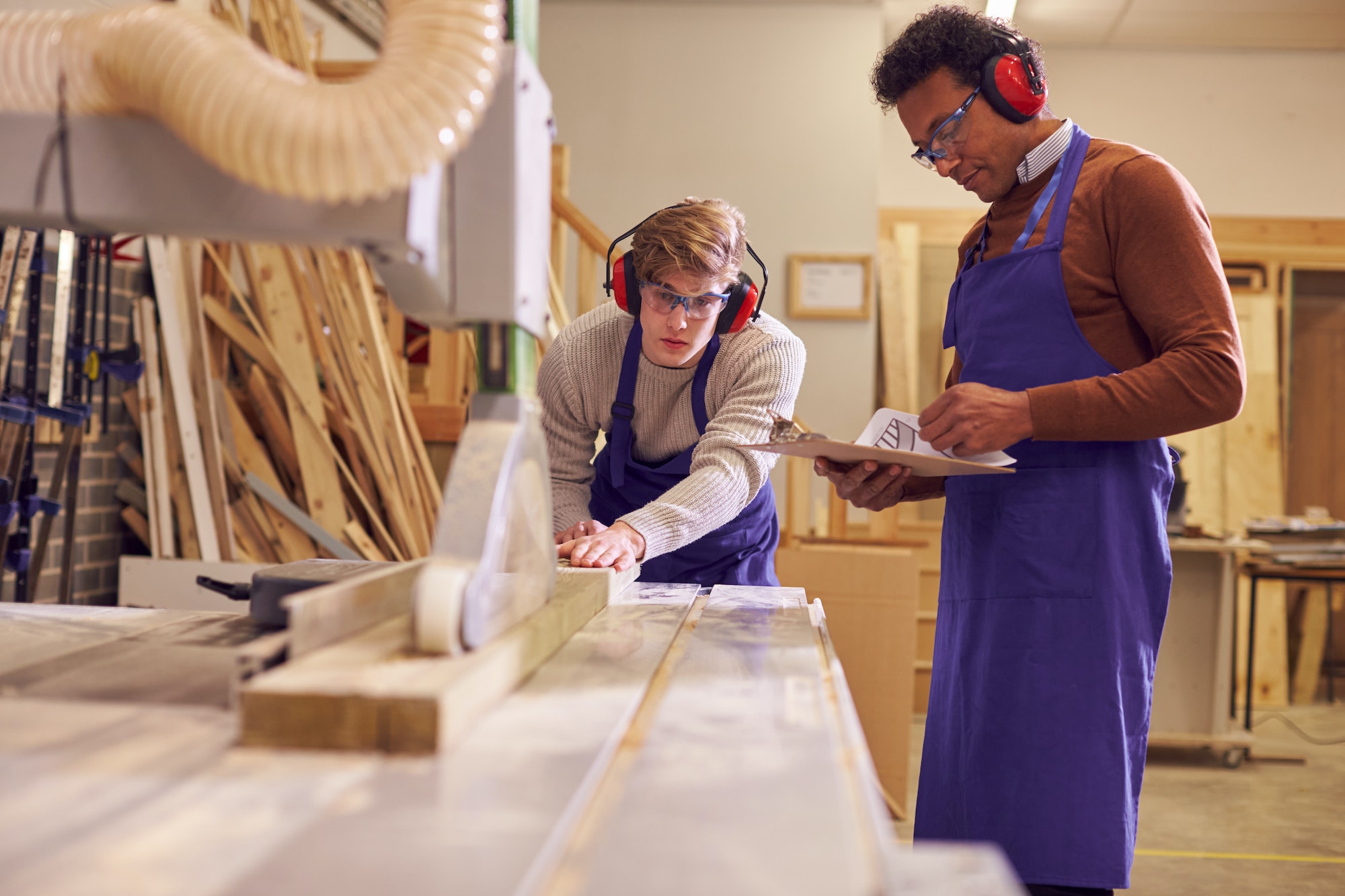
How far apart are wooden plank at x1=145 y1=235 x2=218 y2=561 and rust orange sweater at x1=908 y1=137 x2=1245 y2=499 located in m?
2.94

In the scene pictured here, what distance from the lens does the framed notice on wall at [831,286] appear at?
4.86 metres

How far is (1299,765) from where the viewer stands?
3.94 metres

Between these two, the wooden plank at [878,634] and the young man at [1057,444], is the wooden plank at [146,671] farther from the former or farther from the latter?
the wooden plank at [878,634]

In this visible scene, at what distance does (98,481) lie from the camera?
3471 millimetres

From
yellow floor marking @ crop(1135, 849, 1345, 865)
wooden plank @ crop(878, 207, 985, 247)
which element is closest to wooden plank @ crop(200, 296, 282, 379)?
wooden plank @ crop(878, 207, 985, 247)

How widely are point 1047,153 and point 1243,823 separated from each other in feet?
9.22

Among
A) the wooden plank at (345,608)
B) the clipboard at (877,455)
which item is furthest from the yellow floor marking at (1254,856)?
the wooden plank at (345,608)

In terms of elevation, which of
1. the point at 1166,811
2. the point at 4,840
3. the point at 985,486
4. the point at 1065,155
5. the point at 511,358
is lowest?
the point at 1166,811

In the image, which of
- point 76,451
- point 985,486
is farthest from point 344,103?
point 76,451

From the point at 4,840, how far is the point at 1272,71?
20.8 feet

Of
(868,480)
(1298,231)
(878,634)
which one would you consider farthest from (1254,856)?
(1298,231)

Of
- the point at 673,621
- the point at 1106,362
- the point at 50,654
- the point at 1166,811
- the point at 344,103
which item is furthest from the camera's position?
the point at 1166,811

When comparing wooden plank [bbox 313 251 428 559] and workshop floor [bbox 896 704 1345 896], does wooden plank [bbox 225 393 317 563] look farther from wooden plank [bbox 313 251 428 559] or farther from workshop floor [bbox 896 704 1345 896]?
workshop floor [bbox 896 704 1345 896]

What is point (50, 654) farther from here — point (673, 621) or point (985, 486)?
point (985, 486)
